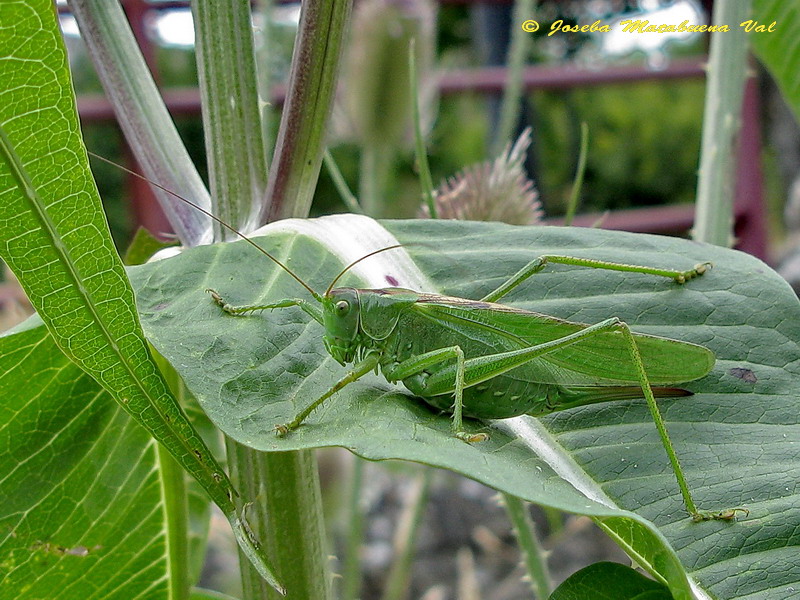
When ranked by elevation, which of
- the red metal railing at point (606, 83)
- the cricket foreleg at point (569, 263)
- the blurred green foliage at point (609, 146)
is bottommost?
the blurred green foliage at point (609, 146)

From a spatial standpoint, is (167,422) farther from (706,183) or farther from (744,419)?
(706,183)

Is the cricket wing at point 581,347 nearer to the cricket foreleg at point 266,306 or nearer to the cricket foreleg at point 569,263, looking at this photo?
the cricket foreleg at point 569,263

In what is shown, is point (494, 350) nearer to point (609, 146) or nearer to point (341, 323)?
point (341, 323)

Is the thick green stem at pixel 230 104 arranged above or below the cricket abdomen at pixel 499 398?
above

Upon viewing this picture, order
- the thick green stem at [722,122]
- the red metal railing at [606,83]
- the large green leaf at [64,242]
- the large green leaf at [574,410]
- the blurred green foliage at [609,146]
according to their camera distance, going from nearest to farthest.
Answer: the large green leaf at [64,242]
the large green leaf at [574,410]
the thick green stem at [722,122]
the red metal railing at [606,83]
the blurred green foliage at [609,146]

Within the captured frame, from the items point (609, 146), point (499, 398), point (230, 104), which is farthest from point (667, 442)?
point (609, 146)

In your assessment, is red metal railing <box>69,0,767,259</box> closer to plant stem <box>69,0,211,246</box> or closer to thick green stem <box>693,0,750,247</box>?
thick green stem <box>693,0,750,247</box>

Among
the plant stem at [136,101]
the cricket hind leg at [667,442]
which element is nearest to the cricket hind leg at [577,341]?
the cricket hind leg at [667,442]
